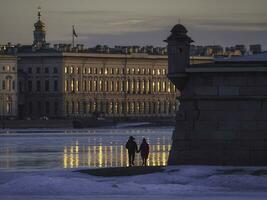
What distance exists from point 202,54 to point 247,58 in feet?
456

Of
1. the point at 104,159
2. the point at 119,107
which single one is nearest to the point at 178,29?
the point at 104,159

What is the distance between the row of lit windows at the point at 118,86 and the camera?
166875 millimetres

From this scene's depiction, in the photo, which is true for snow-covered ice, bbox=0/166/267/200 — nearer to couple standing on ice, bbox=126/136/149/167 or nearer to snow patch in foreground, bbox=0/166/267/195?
snow patch in foreground, bbox=0/166/267/195

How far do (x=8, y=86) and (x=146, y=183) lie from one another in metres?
125

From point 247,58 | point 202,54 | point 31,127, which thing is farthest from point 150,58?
point 247,58

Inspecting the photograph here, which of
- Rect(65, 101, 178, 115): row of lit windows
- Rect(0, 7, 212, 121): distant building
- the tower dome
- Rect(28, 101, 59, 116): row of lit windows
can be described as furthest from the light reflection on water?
Rect(65, 101, 178, 115): row of lit windows

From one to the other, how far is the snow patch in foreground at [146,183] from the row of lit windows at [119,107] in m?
129

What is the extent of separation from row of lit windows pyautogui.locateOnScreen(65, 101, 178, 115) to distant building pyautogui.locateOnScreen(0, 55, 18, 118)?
7812 millimetres

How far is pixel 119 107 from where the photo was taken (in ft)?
568

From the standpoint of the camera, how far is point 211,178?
114ft

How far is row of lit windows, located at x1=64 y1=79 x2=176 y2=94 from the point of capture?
167 metres

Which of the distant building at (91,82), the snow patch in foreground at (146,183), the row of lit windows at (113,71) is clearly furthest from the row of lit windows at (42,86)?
the snow patch in foreground at (146,183)

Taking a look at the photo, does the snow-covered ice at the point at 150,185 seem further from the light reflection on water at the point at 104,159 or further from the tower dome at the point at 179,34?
the light reflection on water at the point at 104,159

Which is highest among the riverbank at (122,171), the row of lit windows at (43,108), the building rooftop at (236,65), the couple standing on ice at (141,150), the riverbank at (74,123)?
the building rooftop at (236,65)
